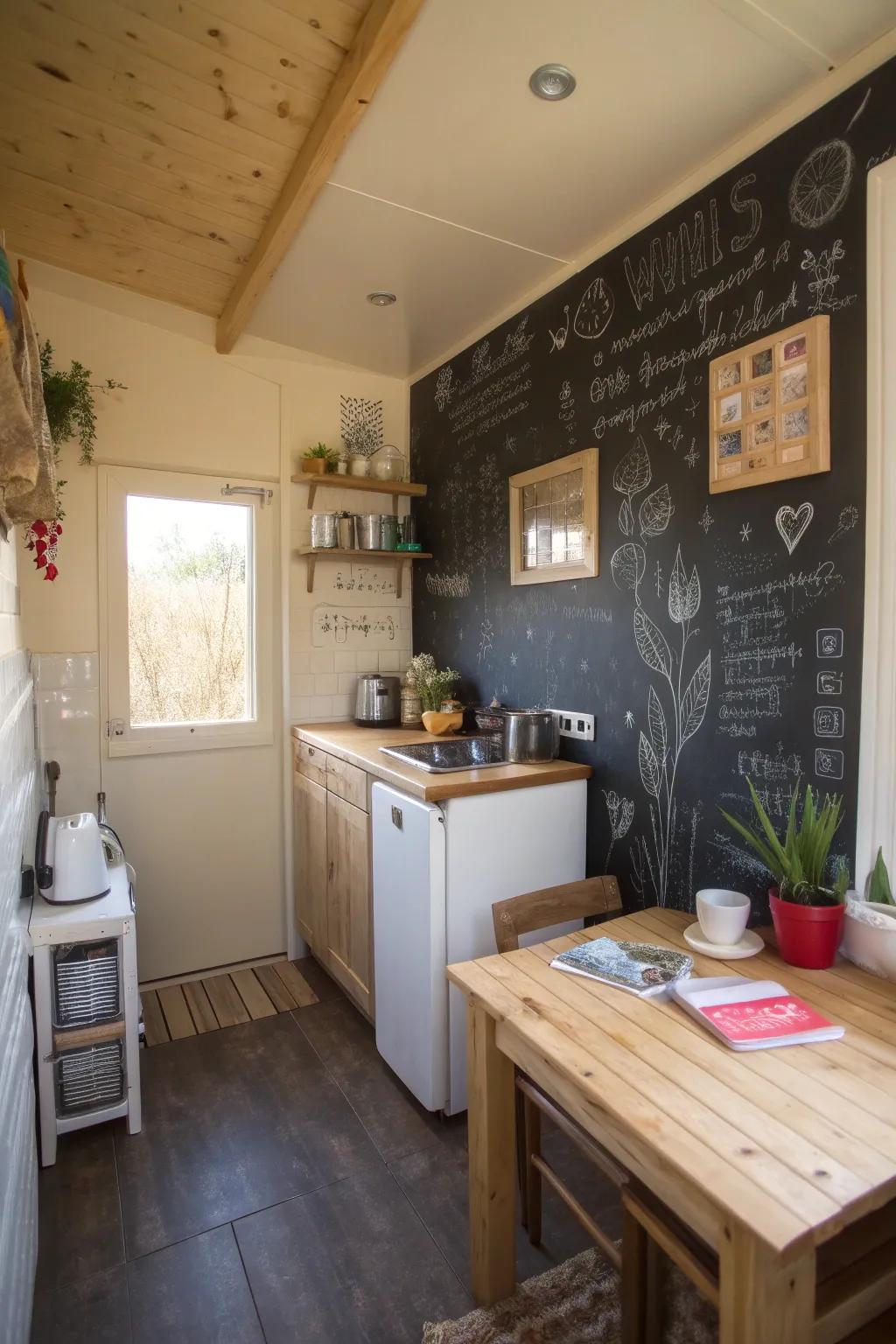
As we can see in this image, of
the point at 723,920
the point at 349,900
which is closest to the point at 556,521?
the point at 723,920

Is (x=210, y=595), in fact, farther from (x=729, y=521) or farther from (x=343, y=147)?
(x=729, y=521)

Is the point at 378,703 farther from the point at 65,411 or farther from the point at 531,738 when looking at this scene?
the point at 65,411

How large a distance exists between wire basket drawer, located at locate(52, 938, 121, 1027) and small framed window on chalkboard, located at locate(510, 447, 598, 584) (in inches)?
70.7

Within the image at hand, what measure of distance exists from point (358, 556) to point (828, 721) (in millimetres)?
2219

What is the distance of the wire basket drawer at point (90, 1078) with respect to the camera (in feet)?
6.73

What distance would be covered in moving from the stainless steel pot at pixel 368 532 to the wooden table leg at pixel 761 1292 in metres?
2.70

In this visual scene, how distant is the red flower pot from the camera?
1425 millimetres

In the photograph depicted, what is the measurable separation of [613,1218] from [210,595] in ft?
8.41

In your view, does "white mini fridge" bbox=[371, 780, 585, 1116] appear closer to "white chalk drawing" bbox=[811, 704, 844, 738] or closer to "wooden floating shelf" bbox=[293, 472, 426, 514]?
→ "white chalk drawing" bbox=[811, 704, 844, 738]

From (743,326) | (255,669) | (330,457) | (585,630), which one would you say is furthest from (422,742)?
(743,326)

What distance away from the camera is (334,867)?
2.70 metres

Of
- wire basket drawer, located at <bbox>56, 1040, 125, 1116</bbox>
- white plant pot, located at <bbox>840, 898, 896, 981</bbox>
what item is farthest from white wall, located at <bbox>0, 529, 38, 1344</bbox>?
white plant pot, located at <bbox>840, 898, 896, 981</bbox>

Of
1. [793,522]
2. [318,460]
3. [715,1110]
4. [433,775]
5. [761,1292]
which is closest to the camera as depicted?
[761,1292]

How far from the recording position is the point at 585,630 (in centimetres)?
232
